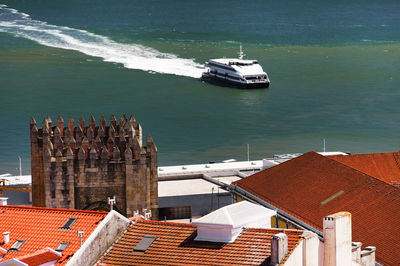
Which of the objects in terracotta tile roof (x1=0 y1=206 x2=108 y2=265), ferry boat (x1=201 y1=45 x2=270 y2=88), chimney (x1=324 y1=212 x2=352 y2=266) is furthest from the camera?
ferry boat (x1=201 y1=45 x2=270 y2=88)

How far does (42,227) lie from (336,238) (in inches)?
386

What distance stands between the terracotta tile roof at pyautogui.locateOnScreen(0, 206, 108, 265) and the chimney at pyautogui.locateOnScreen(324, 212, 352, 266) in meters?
7.65

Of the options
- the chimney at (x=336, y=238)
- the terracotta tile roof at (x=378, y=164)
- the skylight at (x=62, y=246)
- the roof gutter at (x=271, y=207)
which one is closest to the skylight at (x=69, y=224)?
the skylight at (x=62, y=246)

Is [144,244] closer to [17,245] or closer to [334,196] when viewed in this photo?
[17,245]

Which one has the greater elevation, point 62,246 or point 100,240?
point 100,240

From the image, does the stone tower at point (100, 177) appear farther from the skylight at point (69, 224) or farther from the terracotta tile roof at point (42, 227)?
the skylight at point (69, 224)

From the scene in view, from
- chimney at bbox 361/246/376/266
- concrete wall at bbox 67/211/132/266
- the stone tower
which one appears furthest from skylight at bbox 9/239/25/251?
chimney at bbox 361/246/376/266

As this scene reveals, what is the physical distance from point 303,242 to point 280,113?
10037cm

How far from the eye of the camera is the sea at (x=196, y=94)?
4481 inches

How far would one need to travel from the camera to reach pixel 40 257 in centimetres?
3544

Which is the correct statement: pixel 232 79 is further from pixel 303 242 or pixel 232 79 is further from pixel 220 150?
pixel 303 242

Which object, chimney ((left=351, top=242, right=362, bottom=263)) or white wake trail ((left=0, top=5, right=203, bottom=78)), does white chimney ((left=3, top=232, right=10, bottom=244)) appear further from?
white wake trail ((left=0, top=5, right=203, bottom=78))

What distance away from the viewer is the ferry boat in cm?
15400

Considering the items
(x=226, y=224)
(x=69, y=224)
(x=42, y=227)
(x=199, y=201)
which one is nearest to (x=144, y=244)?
(x=226, y=224)
